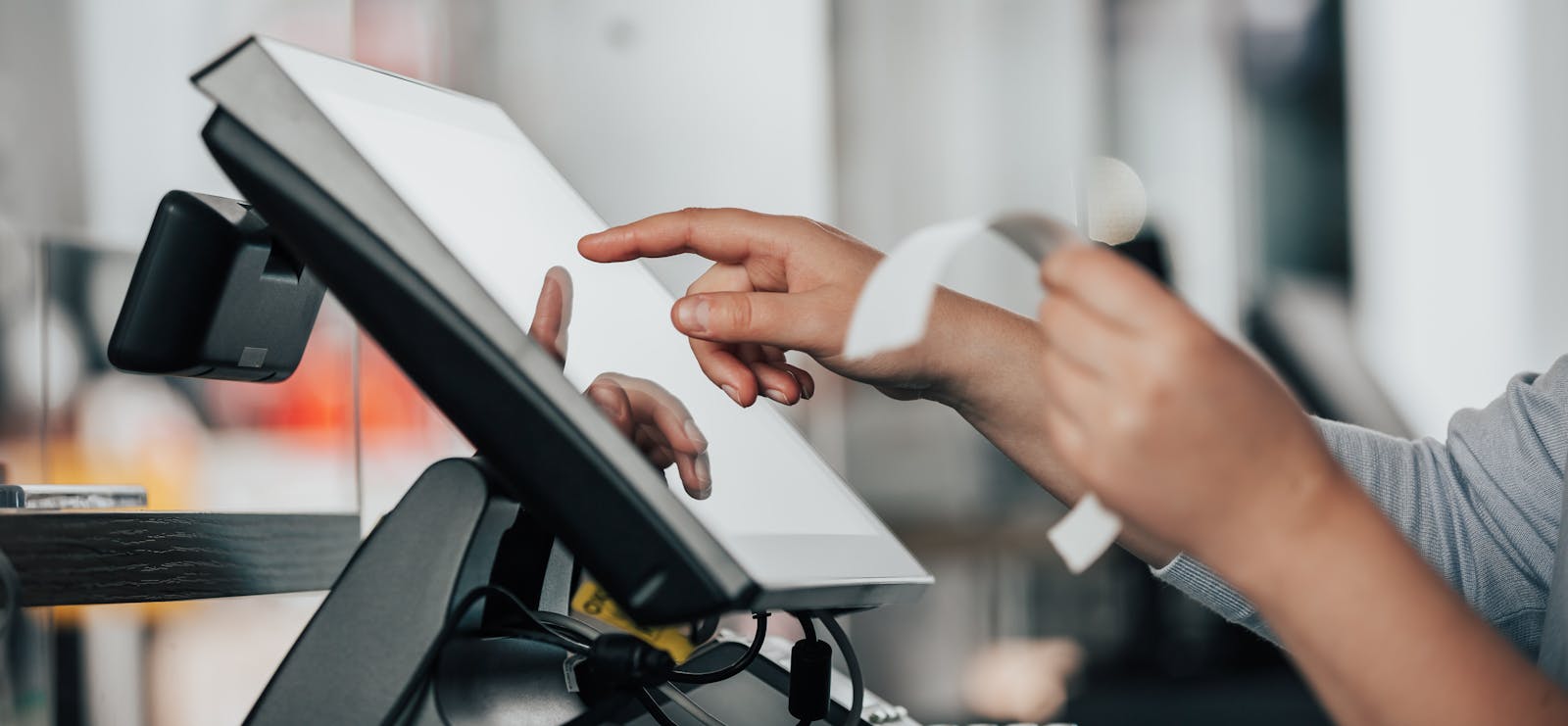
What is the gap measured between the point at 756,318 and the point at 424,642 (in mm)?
247

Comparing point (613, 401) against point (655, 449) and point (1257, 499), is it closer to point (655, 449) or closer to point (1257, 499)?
point (655, 449)

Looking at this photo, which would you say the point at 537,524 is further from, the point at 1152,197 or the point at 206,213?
the point at 1152,197

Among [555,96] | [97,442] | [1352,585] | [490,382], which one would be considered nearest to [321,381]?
[97,442]

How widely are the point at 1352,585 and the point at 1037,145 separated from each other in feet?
9.54

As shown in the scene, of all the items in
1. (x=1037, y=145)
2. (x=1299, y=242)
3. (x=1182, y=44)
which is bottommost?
(x=1299, y=242)

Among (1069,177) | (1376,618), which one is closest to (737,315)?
(1376,618)

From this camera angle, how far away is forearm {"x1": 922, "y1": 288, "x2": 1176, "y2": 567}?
750 mm

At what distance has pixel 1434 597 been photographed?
0.41m

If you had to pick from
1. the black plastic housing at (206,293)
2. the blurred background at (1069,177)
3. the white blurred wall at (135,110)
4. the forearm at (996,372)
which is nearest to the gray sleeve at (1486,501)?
the forearm at (996,372)

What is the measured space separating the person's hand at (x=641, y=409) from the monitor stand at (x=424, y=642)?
0.06 metres

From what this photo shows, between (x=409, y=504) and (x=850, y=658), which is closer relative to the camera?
(x=409, y=504)

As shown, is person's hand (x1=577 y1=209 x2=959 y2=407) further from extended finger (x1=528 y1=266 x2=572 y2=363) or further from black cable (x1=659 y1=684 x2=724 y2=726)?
black cable (x1=659 y1=684 x2=724 y2=726)

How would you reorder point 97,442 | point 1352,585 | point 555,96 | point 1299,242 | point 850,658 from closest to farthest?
point 1352,585, point 850,658, point 97,442, point 555,96, point 1299,242

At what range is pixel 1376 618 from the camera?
0.40m
